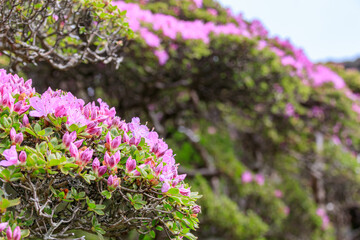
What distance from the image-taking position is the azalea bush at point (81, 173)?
132 centimetres

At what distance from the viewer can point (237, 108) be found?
7508 millimetres

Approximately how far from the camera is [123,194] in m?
1.49

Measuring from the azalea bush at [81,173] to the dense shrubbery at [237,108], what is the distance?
121 inches

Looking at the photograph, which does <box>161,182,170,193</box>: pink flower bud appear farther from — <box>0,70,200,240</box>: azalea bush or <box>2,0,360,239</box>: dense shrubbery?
<box>2,0,360,239</box>: dense shrubbery

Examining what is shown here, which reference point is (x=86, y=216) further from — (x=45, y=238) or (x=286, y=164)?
(x=286, y=164)

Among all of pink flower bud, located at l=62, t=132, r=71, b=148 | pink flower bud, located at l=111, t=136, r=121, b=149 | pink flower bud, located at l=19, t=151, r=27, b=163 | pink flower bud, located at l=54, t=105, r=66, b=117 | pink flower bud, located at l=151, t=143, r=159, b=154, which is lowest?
pink flower bud, located at l=19, t=151, r=27, b=163

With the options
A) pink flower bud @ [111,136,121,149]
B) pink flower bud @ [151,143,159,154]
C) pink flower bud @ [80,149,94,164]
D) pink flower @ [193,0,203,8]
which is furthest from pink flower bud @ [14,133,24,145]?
pink flower @ [193,0,203,8]

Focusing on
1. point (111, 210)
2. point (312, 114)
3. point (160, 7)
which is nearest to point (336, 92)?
point (312, 114)

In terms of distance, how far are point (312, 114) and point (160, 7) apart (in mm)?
3698

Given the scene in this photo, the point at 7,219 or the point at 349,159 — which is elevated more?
the point at 349,159

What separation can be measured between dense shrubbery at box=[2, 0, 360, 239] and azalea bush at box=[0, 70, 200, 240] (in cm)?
308

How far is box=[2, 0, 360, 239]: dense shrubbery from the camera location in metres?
5.13

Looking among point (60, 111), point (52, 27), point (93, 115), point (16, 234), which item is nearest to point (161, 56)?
point (52, 27)

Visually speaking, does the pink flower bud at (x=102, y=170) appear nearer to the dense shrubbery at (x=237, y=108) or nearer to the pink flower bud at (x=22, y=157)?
the pink flower bud at (x=22, y=157)
